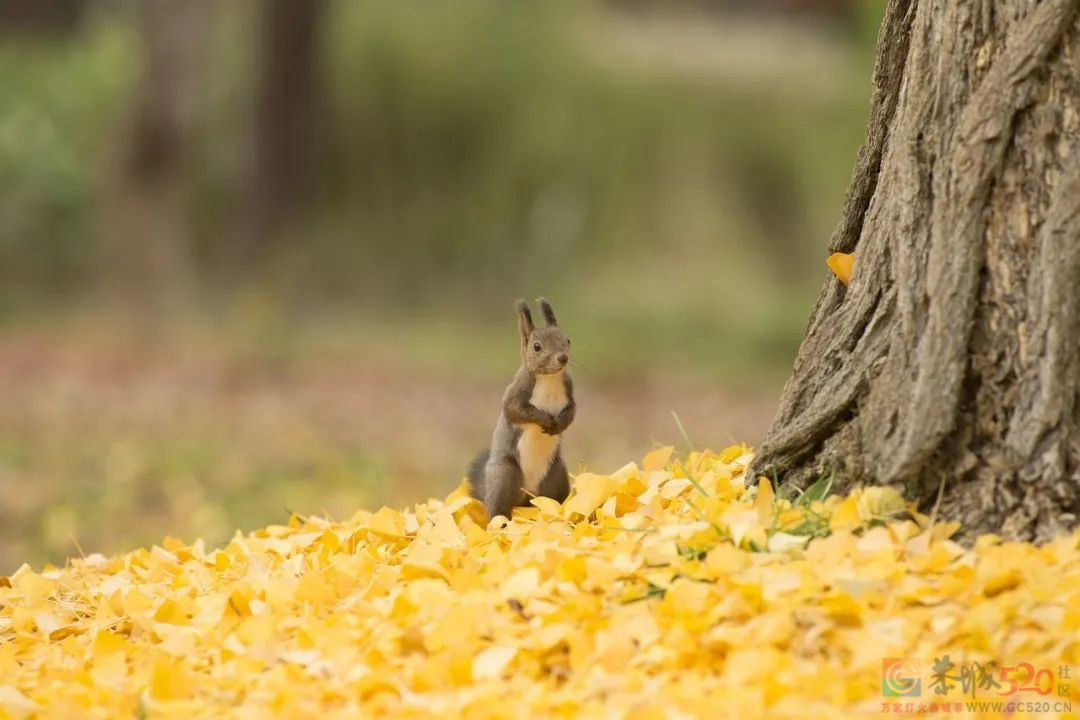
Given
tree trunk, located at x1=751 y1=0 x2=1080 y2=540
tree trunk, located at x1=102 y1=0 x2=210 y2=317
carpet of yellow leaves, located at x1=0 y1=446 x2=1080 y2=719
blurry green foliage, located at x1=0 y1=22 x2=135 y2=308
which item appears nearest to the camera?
carpet of yellow leaves, located at x1=0 y1=446 x2=1080 y2=719

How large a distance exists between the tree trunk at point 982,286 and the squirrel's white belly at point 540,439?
0.95 metres

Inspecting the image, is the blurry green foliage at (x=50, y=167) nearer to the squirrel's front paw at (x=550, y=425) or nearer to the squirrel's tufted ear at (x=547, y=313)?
the squirrel's tufted ear at (x=547, y=313)

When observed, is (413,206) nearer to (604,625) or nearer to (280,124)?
(280,124)

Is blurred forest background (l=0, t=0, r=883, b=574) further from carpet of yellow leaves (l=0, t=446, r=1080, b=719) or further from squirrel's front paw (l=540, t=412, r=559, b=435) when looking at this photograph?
carpet of yellow leaves (l=0, t=446, r=1080, b=719)

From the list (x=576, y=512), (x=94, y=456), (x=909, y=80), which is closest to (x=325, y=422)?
(x=94, y=456)

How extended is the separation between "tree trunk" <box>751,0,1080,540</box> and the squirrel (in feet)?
3.11

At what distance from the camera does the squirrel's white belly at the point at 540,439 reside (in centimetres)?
363

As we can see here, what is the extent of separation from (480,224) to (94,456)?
5958 mm

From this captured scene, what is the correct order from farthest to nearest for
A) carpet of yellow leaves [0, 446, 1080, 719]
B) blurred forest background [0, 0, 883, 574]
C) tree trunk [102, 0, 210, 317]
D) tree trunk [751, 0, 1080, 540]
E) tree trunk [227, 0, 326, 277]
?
1. tree trunk [227, 0, 326, 277]
2. tree trunk [102, 0, 210, 317]
3. blurred forest background [0, 0, 883, 574]
4. tree trunk [751, 0, 1080, 540]
5. carpet of yellow leaves [0, 446, 1080, 719]

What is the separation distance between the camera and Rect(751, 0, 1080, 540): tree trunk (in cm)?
263

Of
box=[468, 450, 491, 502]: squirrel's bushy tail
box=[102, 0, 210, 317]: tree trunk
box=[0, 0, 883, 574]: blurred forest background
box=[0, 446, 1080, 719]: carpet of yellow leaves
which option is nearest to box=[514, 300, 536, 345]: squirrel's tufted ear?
box=[468, 450, 491, 502]: squirrel's bushy tail

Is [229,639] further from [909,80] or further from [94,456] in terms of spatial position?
[94,456]

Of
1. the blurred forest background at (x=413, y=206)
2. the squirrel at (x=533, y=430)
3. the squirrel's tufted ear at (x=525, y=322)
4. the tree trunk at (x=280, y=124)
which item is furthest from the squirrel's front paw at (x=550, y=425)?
the tree trunk at (x=280, y=124)

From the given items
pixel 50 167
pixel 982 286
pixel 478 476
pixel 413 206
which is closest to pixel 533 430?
pixel 478 476
